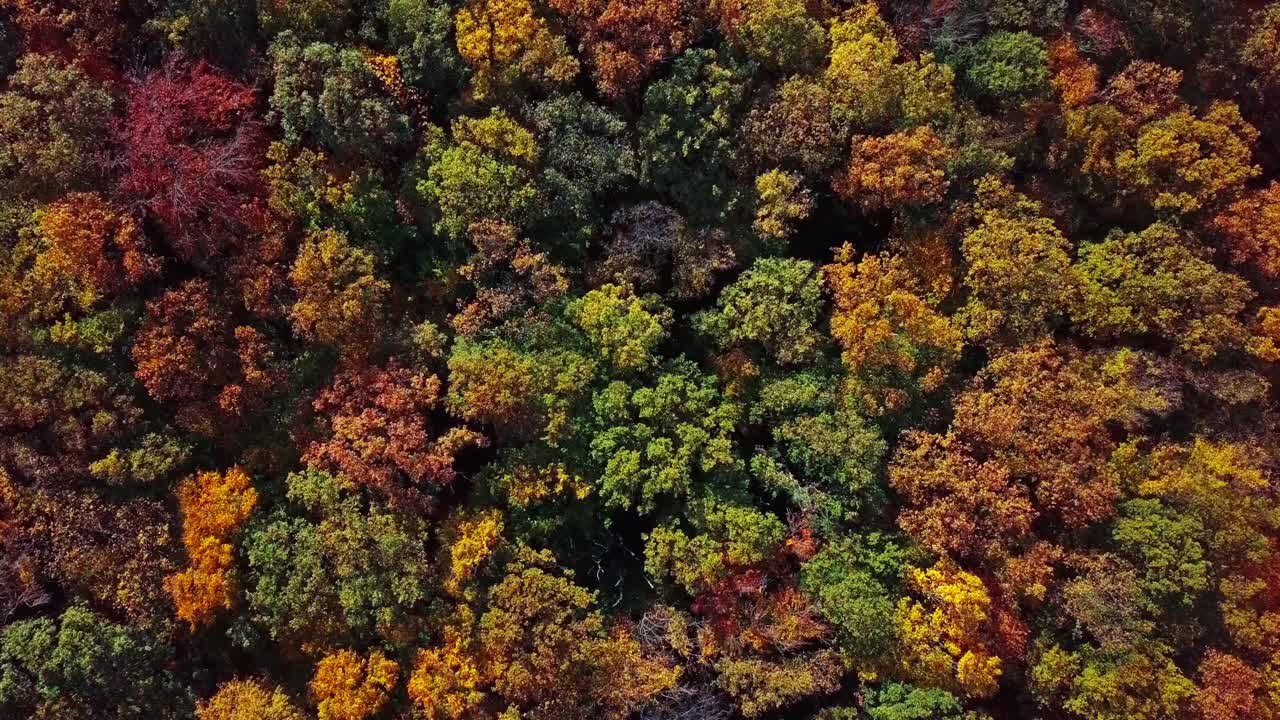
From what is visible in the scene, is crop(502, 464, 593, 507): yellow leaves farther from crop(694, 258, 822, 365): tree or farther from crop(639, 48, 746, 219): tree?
crop(639, 48, 746, 219): tree

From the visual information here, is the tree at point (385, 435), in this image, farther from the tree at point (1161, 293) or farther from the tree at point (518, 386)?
the tree at point (1161, 293)

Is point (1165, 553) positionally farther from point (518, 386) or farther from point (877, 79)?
point (518, 386)

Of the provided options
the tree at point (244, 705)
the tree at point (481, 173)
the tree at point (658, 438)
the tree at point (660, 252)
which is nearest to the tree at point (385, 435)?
the tree at point (658, 438)

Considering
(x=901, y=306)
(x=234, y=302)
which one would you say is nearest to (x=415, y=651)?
(x=234, y=302)

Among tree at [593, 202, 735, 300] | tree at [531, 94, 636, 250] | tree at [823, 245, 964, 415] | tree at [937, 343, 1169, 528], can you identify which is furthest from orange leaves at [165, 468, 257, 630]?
tree at [937, 343, 1169, 528]

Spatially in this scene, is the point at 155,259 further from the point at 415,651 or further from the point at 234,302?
the point at 415,651
